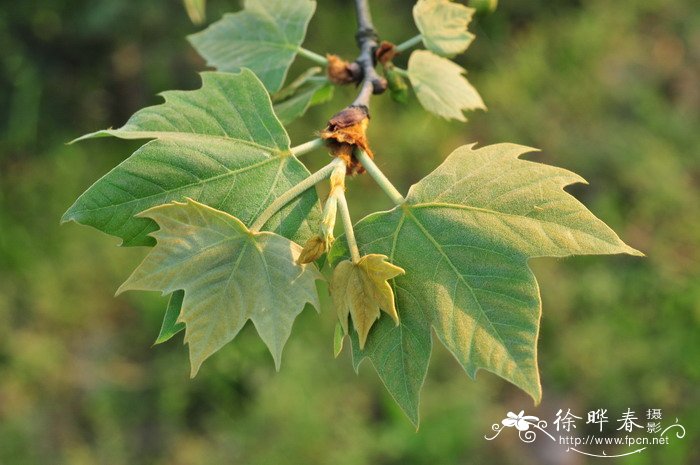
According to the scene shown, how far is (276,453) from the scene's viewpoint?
89.5 inches

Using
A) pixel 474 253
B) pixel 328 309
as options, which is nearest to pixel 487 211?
pixel 474 253

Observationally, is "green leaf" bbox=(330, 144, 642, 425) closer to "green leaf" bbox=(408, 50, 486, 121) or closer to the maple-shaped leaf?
the maple-shaped leaf

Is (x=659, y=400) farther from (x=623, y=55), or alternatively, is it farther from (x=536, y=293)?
(x=536, y=293)

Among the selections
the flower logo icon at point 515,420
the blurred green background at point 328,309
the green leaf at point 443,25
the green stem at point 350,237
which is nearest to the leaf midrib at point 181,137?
the green stem at point 350,237

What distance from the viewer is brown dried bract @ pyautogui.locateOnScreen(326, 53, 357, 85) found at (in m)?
0.99

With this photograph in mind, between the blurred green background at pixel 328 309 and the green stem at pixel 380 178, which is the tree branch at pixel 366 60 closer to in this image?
the green stem at pixel 380 178

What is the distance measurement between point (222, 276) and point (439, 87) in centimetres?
45

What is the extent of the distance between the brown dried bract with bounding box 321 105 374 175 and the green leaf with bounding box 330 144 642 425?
0.29 feet

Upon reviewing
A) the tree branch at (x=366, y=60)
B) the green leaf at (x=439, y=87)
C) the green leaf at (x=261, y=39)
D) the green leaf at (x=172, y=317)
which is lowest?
the green leaf at (x=172, y=317)

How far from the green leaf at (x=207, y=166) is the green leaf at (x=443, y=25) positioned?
0.33m

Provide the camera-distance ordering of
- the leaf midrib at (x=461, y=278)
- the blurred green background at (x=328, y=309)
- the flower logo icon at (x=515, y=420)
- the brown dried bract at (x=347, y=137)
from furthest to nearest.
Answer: the blurred green background at (x=328, y=309) < the flower logo icon at (x=515, y=420) < the brown dried bract at (x=347, y=137) < the leaf midrib at (x=461, y=278)

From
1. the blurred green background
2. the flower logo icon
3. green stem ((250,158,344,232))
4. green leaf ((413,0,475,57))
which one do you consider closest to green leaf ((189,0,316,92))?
green leaf ((413,0,475,57))

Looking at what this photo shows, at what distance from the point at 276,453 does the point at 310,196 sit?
1.71m

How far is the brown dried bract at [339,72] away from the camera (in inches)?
38.9
